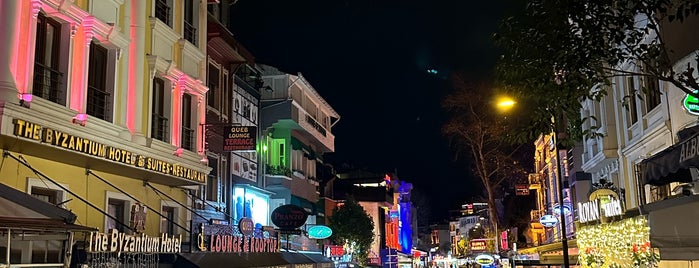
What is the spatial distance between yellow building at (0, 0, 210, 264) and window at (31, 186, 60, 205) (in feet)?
0.09

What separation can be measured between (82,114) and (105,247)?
326 centimetres

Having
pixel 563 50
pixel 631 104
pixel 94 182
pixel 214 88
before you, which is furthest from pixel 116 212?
pixel 631 104

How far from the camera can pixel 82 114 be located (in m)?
14.6

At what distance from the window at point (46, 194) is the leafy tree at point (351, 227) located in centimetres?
3392

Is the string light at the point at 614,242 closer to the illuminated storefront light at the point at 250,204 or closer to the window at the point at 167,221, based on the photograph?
the window at the point at 167,221

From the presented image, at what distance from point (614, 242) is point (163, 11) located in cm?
1492

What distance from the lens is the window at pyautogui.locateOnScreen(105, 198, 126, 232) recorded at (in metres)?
17.3

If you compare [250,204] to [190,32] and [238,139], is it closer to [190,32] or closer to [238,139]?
[238,139]

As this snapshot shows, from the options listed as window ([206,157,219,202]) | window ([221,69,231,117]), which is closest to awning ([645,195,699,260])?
window ([206,157,219,202])

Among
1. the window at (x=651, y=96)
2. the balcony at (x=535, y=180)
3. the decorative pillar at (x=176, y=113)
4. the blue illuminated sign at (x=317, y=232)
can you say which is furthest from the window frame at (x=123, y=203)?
the balcony at (x=535, y=180)

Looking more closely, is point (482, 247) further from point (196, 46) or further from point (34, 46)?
point (34, 46)

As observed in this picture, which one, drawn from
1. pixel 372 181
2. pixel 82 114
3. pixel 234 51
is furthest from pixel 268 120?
pixel 372 181

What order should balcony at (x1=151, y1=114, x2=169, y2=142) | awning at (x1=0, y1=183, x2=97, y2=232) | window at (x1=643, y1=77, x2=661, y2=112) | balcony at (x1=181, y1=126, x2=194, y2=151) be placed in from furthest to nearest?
balcony at (x1=181, y1=126, x2=194, y2=151)
balcony at (x1=151, y1=114, x2=169, y2=142)
window at (x1=643, y1=77, x2=661, y2=112)
awning at (x1=0, y1=183, x2=97, y2=232)

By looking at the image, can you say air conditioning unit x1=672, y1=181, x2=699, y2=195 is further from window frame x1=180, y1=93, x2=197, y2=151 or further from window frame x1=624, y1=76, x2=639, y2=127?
window frame x1=180, y1=93, x2=197, y2=151
